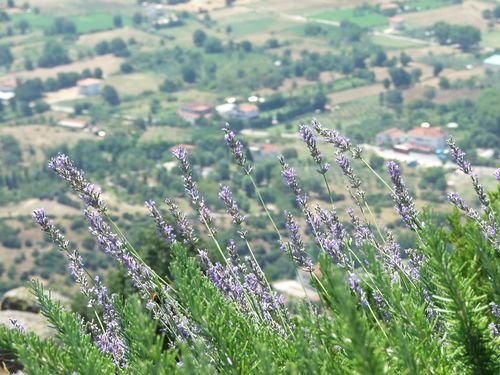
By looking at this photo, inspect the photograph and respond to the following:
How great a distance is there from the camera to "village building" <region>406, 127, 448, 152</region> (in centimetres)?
8661

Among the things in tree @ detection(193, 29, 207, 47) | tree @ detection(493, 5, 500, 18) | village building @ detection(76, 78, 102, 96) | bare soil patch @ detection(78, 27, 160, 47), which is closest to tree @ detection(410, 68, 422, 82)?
tree @ detection(493, 5, 500, 18)

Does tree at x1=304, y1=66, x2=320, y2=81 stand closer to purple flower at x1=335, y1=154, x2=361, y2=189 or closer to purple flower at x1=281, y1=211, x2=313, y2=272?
purple flower at x1=335, y1=154, x2=361, y2=189

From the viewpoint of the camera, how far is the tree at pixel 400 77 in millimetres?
104375

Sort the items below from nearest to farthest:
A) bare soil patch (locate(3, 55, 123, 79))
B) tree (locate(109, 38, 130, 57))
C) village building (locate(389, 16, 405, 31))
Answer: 1. bare soil patch (locate(3, 55, 123, 79))
2. tree (locate(109, 38, 130, 57))
3. village building (locate(389, 16, 405, 31))

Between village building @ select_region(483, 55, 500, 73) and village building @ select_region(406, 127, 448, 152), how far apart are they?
53.1 ft

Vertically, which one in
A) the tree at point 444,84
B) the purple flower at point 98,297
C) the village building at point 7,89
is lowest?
the village building at point 7,89

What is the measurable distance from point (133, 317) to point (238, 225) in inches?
101

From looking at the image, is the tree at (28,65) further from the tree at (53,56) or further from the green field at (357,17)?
the green field at (357,17)

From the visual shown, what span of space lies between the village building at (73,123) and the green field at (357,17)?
132ft

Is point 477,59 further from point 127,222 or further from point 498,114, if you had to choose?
point 127,222

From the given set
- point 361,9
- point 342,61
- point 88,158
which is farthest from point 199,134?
point 361,9

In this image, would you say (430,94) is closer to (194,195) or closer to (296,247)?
(194,195)

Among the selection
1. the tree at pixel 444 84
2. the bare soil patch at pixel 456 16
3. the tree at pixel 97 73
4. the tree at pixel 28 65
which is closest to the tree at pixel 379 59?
the bare soil patch at pixel 456 16

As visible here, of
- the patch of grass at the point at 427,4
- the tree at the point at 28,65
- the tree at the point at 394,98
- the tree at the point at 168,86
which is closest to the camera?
the tree at the point at 394,98
